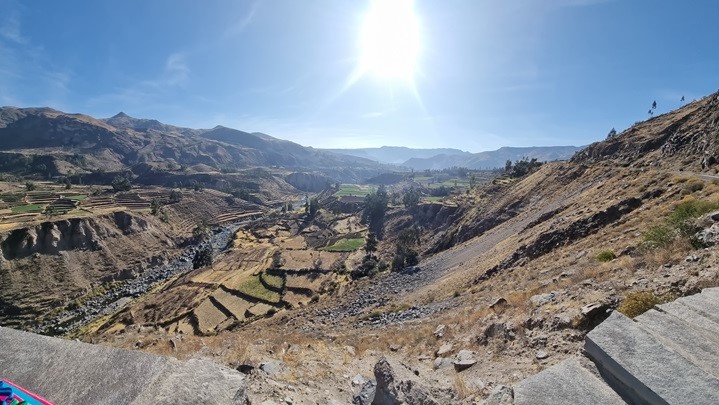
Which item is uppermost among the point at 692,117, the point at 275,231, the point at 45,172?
the point at 692,117

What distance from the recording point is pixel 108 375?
5086 mm

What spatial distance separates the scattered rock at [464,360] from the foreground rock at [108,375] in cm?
712

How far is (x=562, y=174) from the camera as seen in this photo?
6138 centimetres

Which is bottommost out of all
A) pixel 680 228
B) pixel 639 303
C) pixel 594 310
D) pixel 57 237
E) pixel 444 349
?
pixel 57 237

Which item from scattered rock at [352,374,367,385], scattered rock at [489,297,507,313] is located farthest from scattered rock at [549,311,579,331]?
scattered rock at [352,374,367,385]

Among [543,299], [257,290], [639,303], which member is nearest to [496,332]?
[543,299]

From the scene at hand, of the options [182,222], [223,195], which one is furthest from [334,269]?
[223,195]

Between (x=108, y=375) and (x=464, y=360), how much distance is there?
9106 mm

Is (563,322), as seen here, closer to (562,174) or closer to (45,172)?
(562,174)

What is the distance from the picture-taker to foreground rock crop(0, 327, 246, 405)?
473 centimetres

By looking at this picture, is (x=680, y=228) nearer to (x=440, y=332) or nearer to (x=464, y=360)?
(x=440, y=332)

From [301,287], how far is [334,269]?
9451mm

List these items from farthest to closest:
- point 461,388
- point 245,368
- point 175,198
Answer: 1. point 175,198
2. point 245,368
3. point 461,388

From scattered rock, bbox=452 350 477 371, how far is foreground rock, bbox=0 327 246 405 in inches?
280
